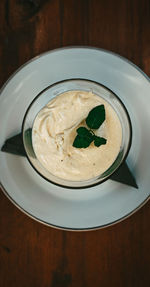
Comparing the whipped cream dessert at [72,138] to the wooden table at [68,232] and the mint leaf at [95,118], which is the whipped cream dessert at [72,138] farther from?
the wooden table at [68,232]

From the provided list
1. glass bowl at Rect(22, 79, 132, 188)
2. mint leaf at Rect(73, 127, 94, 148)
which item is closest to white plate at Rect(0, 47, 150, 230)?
glass bowl at Rect(22, 79, 132, 188)

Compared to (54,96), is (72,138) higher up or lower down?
lower down

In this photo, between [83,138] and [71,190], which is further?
[71,190]

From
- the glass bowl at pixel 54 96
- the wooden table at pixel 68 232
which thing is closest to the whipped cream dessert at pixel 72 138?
the glass bowl at pixel 54 96

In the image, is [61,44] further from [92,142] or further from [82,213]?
[82,213]

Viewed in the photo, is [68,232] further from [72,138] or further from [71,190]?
[72,138]

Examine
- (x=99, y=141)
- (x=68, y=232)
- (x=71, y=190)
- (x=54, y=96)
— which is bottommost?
(x=68, y=232)

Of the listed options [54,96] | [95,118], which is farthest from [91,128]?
[54,96]
